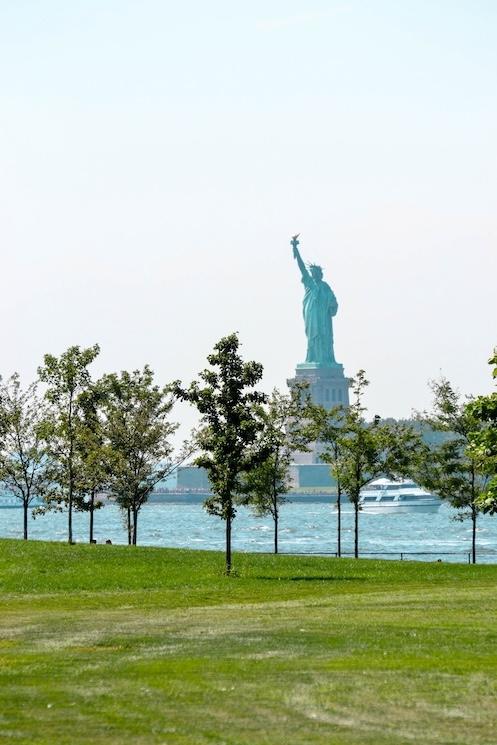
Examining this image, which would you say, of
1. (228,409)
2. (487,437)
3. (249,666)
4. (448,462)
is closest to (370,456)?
(448,462)

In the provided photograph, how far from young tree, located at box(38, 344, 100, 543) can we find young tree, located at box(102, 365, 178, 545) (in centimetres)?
224

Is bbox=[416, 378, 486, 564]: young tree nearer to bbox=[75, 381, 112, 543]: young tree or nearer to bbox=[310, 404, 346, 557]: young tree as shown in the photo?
bbox=[310, 404, 346, 557]: young tree

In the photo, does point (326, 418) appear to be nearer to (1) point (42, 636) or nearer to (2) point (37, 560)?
(2) point (37, 560)

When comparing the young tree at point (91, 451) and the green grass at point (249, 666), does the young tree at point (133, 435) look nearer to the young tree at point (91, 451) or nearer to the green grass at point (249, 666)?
the young tree at point (91, 451)

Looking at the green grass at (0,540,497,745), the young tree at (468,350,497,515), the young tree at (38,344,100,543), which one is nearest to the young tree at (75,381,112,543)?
the young tree at (38,344,100,543)

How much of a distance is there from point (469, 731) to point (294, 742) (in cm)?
231

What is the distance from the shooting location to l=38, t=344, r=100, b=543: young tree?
68.4 metres

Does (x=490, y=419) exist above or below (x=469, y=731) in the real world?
above

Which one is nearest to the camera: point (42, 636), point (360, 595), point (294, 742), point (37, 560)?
point (294, 742)

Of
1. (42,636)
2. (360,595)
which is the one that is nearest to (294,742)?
(42,636)

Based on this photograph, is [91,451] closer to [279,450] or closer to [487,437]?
[279,450]

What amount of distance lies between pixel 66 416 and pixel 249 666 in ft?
157

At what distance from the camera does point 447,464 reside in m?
73.2

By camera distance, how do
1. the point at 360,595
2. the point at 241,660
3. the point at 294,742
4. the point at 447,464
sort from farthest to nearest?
the point at 447,464 < the point at 360,595 < the point at 241,660 < the point at 294,742
